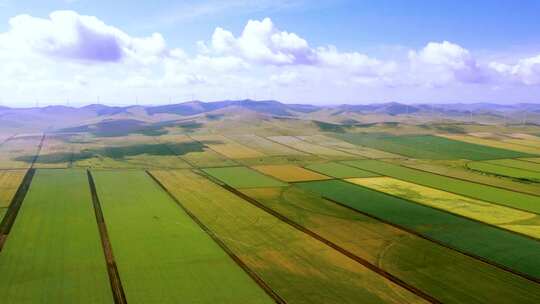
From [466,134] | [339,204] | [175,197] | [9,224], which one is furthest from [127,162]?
[466,134]

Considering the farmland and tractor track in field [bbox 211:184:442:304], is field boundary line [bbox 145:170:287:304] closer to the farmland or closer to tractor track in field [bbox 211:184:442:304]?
the farmland

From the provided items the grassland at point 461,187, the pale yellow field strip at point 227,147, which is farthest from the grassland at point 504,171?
the pale yellow field strip at point 227,147

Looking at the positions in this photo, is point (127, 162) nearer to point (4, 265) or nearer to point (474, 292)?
point (4, 265)

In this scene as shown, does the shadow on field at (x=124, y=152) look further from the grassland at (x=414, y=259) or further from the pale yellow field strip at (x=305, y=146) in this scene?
the grassland at (x=414, y=259)

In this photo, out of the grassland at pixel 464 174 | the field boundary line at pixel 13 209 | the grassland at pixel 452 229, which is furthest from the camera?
the grassland at pixel 464 174

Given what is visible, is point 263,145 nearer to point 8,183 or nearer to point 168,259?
point 8,183

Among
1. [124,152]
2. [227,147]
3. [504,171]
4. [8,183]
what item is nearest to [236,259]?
[8,183]

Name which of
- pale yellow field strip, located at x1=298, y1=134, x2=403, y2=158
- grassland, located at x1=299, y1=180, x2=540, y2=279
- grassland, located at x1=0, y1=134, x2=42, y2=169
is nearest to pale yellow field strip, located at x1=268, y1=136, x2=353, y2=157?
pale yellow field strip, located at x1=298, y1=134, x2=403, y2=158
